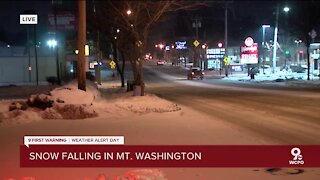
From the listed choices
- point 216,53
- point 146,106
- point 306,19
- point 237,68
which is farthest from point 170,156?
point 216,53

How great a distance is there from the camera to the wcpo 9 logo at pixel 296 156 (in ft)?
31.5

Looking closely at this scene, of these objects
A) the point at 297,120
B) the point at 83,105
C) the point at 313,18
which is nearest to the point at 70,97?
the point at 83,105

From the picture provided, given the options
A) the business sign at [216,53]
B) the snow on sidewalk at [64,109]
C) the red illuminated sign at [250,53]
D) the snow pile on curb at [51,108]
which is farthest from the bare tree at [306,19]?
the business sign at [216,53]

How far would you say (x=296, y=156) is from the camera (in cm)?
1030

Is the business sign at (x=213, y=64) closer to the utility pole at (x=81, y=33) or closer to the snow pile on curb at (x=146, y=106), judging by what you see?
the snow pile on curb at (x=146, y=106)

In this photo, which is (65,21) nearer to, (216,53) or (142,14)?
(142,14)

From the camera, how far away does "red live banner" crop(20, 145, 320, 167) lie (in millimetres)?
9492

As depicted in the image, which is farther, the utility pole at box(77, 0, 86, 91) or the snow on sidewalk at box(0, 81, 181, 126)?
the utility pole at box(77, 0, 86, 91)

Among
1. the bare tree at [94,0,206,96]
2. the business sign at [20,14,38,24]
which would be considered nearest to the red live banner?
the bare tree at [94,0,206,96]

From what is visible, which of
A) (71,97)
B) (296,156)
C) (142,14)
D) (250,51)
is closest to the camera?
(296,156)

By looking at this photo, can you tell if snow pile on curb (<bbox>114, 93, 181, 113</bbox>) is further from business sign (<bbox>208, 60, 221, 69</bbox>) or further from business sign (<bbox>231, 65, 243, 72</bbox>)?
business sign (<bbox>208, 60, 221, 69</bbox>)

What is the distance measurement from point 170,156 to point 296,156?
8.55ft

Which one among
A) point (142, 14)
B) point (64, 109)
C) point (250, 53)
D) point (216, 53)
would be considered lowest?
point (64, 109)

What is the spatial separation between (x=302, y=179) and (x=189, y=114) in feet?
37.7
